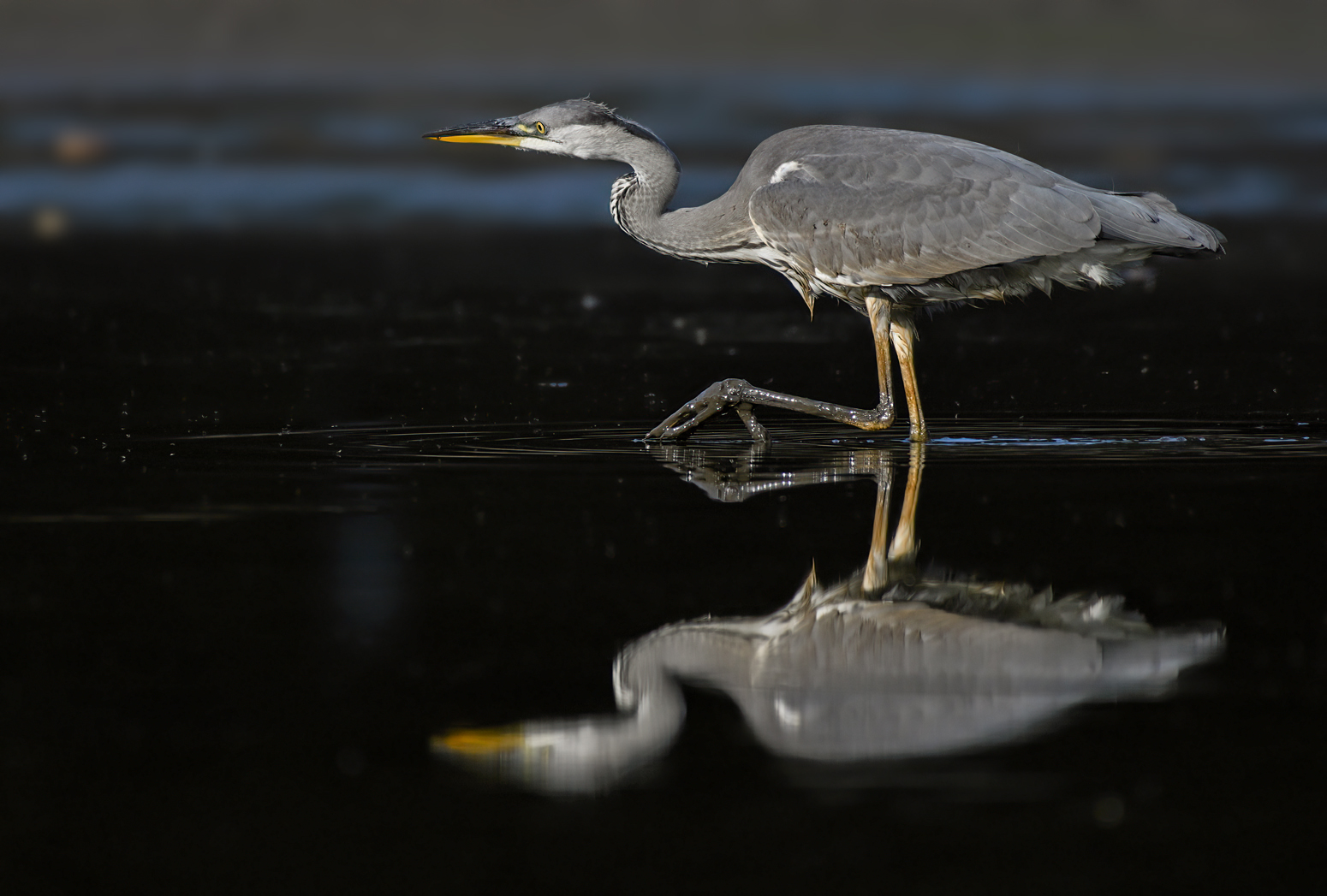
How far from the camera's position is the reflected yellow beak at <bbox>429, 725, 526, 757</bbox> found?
14.5ft

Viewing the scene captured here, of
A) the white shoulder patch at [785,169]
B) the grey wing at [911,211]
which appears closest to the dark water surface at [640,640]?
the grey wing at [911,211]

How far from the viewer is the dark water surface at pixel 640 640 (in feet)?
12.7

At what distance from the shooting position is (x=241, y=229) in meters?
25.5

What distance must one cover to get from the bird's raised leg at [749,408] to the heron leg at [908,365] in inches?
2.2

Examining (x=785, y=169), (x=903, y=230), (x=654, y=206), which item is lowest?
(x=654, y=206)

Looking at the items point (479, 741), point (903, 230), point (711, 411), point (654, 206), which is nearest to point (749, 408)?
point (711, 411)

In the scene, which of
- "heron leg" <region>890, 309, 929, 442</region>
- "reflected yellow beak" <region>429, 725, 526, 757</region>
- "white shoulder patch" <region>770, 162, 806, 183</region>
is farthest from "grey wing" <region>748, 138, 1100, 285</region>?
"reflected yellow beak" <region>429, 725, 526, 757</region>

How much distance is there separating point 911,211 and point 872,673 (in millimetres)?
4359

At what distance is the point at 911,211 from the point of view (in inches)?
356

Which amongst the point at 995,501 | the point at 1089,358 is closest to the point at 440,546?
the point at 995,501

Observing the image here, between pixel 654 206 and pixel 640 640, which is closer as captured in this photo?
pixel 640 640

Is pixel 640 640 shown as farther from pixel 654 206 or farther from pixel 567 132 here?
pixel 567 132

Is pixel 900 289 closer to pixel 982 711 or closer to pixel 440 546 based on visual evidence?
pixel 440 546

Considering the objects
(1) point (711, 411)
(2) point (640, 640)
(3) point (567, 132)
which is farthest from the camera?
(3) point (567, 132)
